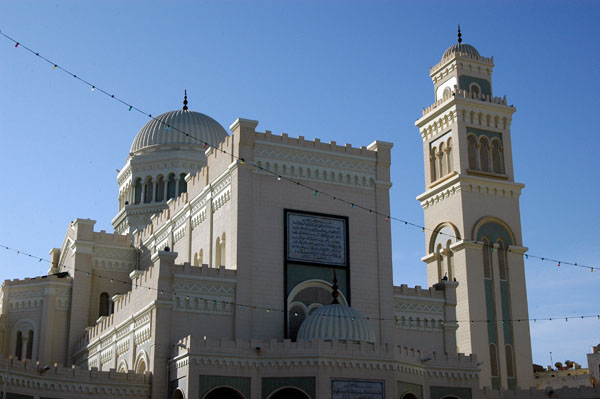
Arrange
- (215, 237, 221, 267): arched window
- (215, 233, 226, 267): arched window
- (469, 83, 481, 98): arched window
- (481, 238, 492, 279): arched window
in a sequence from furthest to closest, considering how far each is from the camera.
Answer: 1. (469, 83, 481, 98): arched window
2. (481, 238, 492, 279): arched window
3. (215, 237, 221, 267): arched window
4. (215, 233, 226, 267): arched window

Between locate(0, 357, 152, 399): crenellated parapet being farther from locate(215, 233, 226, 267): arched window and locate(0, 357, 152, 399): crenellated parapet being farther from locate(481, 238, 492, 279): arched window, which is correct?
locate(481, 238, 492, 279): arched window

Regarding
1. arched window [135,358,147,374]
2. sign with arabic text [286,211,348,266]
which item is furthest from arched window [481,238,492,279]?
arched window [135,358,147,374]

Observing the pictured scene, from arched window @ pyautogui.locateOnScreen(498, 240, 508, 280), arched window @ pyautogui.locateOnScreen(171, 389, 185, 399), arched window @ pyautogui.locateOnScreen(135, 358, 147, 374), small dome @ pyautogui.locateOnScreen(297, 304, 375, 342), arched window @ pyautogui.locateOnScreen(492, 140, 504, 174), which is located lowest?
arched window @ pyautogui.locateOnScreen(171, 389, 185, 399)

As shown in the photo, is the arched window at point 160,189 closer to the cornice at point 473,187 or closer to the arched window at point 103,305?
the arched window at point 103,305

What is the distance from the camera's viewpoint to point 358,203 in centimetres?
3881

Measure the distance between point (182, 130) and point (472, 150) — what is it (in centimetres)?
1832

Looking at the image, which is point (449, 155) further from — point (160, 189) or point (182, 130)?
point (160, 189)

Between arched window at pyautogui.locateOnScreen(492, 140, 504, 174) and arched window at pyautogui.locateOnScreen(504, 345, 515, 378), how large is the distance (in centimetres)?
1125

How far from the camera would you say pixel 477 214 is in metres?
51.3

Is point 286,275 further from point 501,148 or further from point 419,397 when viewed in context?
point 501,148

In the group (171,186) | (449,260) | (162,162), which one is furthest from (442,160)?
(162,162)

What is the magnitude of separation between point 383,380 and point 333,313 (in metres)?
3.29

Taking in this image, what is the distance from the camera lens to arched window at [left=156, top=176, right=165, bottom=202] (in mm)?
53531

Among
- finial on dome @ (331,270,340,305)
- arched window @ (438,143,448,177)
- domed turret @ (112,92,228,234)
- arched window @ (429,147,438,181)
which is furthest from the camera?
arched window @ (429,147,438,181)
